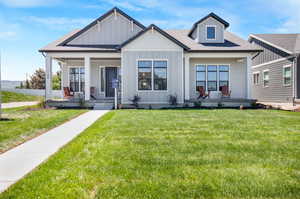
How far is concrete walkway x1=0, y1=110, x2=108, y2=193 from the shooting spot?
139 inches

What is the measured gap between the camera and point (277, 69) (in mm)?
18625

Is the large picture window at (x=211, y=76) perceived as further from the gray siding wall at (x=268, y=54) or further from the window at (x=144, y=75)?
the gray siding wall at (x=268, y=54)

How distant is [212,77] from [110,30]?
7.66 metres

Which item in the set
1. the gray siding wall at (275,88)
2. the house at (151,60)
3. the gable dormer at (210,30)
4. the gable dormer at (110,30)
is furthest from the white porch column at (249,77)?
the gable dormer at (110,30)

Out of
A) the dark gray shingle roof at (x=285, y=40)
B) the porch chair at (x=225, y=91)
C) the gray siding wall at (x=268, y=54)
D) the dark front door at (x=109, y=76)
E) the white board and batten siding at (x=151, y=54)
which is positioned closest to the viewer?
the white board and batten siding at (x=151, y=54)

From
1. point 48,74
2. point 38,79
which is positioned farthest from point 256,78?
point 38,79

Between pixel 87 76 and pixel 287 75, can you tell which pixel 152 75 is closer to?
pixel 87 76

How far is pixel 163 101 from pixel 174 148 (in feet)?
32.9

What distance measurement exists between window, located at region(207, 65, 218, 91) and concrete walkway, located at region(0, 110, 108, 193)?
1135cm

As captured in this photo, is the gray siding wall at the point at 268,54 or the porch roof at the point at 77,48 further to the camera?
the gray siding wall at the point at 268,54

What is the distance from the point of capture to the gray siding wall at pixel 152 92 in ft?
47.8

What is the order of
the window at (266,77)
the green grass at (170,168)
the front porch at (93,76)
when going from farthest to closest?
the window at (266,77) → the front porch at (93,76) → the green grass at (170,168)

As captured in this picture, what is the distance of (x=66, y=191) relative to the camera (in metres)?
2.86

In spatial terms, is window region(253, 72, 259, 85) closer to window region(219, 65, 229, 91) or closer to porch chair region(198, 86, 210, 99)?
window region(219, 65, 229, 91)
